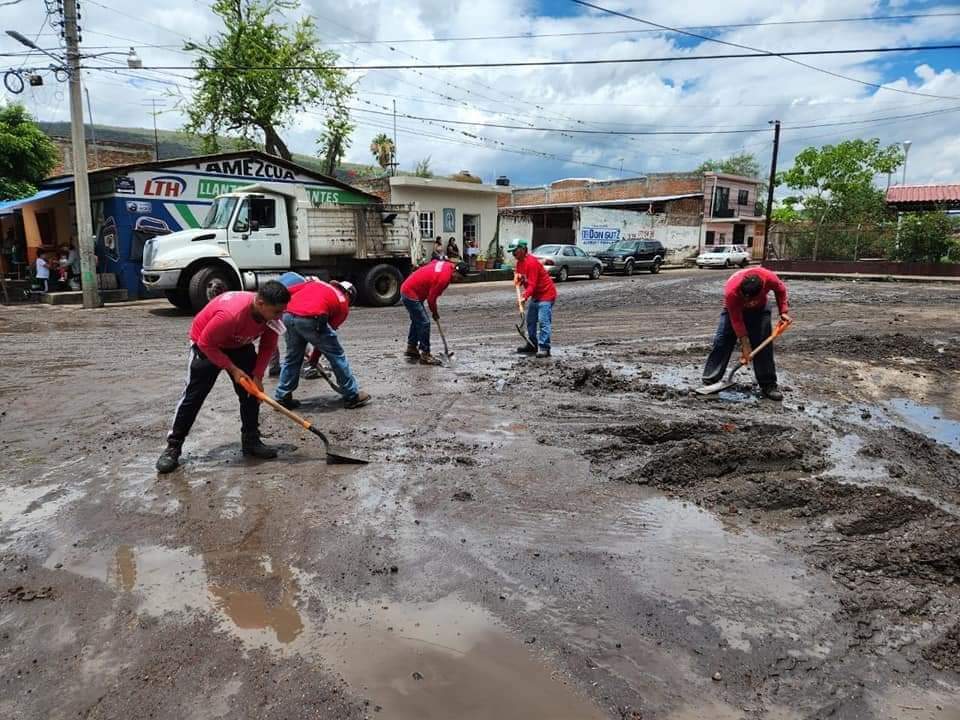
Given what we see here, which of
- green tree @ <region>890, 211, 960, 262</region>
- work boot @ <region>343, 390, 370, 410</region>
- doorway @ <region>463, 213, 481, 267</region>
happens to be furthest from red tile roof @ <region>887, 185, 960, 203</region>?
work boot @ <region>343, 390, 370, 410</region>

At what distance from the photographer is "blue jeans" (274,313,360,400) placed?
5719 millimetres

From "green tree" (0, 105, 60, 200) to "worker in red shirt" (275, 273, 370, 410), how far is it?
18929 mm

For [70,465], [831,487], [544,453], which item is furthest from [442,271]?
[831,487]

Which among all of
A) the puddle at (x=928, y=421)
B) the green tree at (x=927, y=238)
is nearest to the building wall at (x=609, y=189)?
the green tree at (x=927, y=238)

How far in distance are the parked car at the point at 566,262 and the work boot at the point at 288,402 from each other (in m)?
17.6

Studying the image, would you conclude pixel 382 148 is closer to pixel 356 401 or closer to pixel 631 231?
pixel 631 231

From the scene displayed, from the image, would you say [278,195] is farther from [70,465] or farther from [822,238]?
[822,238]

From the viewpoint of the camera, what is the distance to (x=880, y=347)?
363 inches

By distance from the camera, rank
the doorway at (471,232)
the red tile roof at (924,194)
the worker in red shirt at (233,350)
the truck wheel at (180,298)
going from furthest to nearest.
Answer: the red tile roof at (924,194), the doorway at (471,232), the truck wheel at (180,298), the worker in red shirt at (233,350)

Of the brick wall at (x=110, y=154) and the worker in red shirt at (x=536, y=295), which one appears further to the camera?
the brick wall at (x=110, y=154)

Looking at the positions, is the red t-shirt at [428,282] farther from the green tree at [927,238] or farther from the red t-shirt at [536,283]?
the green tree at [927,238]

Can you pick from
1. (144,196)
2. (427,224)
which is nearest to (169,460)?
(144,196)

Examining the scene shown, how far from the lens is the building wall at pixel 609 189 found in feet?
132

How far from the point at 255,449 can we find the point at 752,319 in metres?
4.82
